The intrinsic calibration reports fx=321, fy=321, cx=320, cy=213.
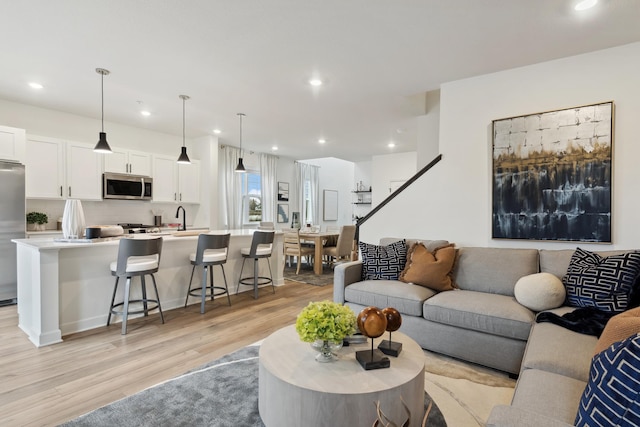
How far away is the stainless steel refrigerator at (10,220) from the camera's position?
3992 millimetres

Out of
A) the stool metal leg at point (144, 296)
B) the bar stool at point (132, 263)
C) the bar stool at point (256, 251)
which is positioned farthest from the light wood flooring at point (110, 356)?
the bar stool at point (256, 251)

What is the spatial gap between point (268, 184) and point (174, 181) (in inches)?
98.4

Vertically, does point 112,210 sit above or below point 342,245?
above

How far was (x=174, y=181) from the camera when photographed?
19.7ft

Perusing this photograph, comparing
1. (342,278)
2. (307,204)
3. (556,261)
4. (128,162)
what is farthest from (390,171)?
(128,162)

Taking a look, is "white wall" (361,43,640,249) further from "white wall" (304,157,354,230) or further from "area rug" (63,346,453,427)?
"white wall" (304,157,354,230)

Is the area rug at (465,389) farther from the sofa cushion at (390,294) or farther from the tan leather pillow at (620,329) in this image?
the tan leather pillow at (620,329)

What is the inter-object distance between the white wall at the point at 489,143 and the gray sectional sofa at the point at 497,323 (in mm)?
419

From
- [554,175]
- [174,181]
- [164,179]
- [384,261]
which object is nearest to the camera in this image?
[554,175]

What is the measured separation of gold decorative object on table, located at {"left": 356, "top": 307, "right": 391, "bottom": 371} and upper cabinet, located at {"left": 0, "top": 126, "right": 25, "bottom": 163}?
4938mm

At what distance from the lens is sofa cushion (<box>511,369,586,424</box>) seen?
1195 mm

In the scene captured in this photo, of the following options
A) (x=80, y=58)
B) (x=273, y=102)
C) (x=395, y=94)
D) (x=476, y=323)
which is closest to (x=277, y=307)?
(x=476, y=323)

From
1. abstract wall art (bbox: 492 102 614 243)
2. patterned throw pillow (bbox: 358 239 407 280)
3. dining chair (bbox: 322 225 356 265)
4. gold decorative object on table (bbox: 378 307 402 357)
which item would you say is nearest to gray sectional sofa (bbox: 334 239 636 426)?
patterned throw pillow (bbox: 358 239 407 280)

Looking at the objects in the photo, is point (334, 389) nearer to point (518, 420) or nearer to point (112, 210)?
point (518, 420)
